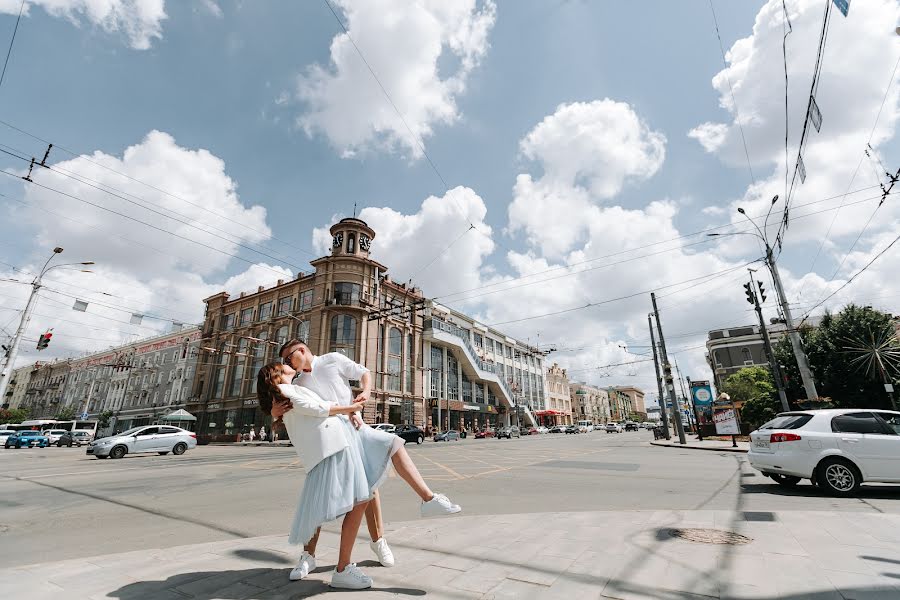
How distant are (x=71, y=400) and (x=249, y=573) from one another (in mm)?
90989

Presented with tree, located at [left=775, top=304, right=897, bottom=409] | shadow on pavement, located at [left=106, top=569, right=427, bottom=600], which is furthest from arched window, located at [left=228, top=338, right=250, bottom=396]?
tree, located at [left=775, top=304, right=897, bottom=409]

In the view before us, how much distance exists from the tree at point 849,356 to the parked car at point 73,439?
54604 millimetres

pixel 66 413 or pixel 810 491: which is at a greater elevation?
pixel 66 413

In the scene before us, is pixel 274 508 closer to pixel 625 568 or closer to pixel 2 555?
pixel 2 555

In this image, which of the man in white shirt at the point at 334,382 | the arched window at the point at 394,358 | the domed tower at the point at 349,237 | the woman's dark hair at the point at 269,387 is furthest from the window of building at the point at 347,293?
the woman's dark hair at the point at 269,387

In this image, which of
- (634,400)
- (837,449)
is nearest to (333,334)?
(837,449)

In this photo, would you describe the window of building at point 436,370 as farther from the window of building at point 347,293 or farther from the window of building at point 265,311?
the window of building at point 265,311

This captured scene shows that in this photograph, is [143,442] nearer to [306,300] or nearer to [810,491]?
[306,300]

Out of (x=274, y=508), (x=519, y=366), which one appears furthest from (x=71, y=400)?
(x=274, y=508)

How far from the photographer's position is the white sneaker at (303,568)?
295cm

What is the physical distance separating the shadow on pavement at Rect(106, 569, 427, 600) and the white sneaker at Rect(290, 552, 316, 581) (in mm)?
42

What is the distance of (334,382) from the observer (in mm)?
3111

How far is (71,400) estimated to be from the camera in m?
67.8

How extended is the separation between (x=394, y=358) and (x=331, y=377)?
3823 centimetres
